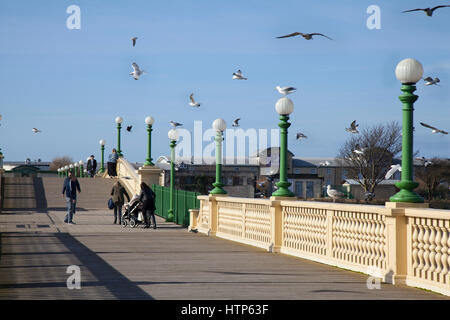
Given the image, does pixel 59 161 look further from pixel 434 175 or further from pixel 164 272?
pixel 164 272

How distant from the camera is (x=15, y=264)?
1283 cm

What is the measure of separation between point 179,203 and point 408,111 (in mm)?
16681

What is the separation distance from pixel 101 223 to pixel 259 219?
9544mm

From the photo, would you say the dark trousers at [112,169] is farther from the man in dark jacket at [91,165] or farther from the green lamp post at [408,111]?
the green lamp post at [408,111]

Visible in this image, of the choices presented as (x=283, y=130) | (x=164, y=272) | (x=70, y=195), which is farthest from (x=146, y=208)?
(x=164, y=272)

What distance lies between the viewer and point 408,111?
1141 cm

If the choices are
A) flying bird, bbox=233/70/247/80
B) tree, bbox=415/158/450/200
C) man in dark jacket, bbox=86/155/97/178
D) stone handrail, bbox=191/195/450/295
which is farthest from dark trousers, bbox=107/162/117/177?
tree, bbox=415/158/450/200

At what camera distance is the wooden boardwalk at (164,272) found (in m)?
9.73

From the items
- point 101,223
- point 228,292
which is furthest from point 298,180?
point 228,292

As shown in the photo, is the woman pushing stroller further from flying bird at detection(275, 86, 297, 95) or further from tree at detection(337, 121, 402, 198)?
tree at detection(337, 121, 402, 198)

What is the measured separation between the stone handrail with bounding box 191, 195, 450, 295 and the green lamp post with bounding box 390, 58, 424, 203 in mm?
406

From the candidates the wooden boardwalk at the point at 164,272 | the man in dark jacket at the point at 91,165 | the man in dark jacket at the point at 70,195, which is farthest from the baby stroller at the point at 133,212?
the man in dark jacket at the point at 91,165

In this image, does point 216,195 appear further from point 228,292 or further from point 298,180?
point 298,180

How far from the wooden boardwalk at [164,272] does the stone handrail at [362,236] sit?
0.91 ft
